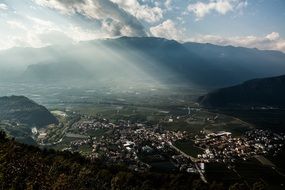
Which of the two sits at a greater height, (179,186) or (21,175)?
(21,175)

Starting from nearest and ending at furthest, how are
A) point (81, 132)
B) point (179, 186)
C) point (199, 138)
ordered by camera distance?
point (179, 186) < point (199, 138) < point (81, 132)

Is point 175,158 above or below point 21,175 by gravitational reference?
below

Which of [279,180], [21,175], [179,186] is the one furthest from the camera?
[279,180]

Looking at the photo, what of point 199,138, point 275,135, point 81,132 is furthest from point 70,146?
point 275,135

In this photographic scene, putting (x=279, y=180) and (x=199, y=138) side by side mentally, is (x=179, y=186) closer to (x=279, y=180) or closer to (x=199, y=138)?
(x=279, y=180)

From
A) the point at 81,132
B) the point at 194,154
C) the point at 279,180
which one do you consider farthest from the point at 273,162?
the point at 81,132

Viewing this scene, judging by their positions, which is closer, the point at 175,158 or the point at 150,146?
the point at 175,158

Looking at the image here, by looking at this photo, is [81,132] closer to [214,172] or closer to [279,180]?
[214,172]

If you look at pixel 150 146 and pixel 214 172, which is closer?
pixel 214 172

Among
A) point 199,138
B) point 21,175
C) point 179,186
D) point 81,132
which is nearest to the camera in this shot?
point 21,175
